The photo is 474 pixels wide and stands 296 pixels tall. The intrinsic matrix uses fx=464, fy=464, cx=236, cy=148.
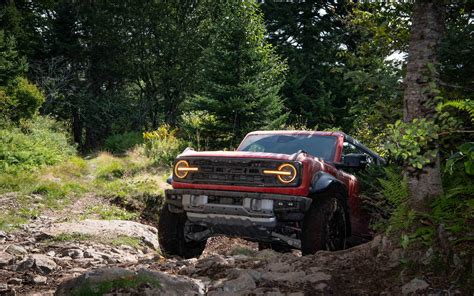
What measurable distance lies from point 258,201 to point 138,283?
1.68 m

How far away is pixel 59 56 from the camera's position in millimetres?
28531

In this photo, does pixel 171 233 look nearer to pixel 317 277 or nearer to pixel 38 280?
pixel 38 280

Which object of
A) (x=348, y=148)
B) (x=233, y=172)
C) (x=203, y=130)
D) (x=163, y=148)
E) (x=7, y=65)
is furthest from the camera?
(x=7, y=65)

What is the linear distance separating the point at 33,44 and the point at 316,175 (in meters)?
25.7

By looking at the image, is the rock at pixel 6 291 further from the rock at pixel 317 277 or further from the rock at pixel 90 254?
the rock at pixel 317 277

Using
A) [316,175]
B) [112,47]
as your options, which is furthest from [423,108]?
[112,47]

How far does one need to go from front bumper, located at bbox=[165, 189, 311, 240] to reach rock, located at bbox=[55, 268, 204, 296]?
1.12 m

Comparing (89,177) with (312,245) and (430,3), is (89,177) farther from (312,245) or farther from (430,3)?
(430,3)

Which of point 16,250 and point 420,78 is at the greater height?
point 420,78

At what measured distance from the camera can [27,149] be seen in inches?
561

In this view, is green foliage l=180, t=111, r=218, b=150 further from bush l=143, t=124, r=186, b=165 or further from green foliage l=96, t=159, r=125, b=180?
green foliage l=96, t=159, r=125, b=180

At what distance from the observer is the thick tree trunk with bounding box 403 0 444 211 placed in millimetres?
4383

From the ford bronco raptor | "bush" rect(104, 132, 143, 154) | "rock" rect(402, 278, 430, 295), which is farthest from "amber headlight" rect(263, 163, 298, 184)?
"bush" rect(104, 132, 143, 154)

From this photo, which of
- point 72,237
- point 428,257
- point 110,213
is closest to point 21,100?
point 110,213
